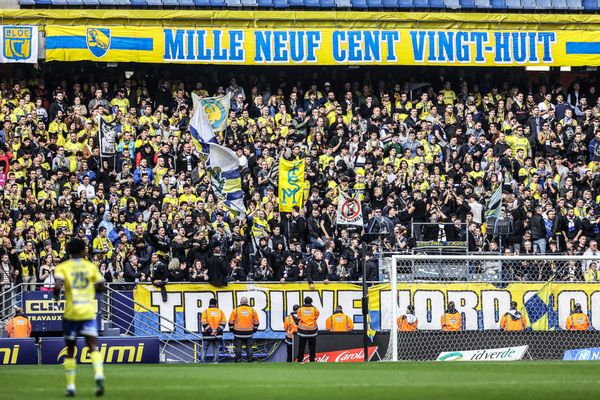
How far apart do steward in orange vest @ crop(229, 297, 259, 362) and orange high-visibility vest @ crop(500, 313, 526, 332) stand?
18.3 feet

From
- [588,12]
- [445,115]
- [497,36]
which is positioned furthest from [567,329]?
[588,12]

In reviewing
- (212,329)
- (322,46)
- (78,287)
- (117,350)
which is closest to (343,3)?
(322,46)

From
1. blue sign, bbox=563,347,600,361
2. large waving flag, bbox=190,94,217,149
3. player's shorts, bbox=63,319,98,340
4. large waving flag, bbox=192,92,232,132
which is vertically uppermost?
large waving flag, bbox=192,92,232,132

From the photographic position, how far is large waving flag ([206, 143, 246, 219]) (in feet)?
107

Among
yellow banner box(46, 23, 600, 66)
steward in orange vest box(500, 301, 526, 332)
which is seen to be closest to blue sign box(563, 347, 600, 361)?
steward in orange vest box(500, 301, 526, 332)

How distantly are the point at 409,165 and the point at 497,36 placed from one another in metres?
6.92

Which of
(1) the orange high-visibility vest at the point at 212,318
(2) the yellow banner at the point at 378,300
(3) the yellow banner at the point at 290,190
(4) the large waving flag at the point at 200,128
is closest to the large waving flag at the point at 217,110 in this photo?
(4) the large waving flag at the point at 200,128

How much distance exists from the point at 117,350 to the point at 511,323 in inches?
352

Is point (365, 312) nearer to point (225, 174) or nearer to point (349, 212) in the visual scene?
point (349, 212)

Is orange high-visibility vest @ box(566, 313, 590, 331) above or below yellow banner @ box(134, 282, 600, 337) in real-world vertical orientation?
below

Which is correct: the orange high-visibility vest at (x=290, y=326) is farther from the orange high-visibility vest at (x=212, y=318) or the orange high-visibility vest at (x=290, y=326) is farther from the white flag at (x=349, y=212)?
the white flag at (x=349, y=212)

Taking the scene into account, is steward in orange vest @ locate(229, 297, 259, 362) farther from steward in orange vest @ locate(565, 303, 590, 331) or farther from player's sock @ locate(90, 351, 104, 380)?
player's sock @ locate(90, 351, 104, 380)

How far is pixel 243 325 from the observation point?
28.2 metres

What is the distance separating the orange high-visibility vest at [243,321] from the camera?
28.2m
